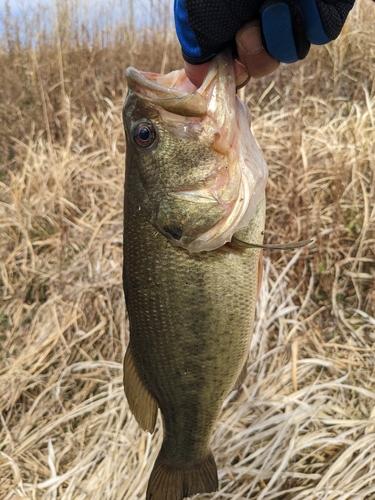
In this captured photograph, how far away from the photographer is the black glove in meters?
1.19

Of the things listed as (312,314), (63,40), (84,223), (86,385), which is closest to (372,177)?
(312,314)

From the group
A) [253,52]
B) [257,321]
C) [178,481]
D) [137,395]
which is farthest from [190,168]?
[257,321]

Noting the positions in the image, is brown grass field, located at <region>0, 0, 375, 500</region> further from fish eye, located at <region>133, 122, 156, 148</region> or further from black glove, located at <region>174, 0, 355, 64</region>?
black glove, located at <region>174, 0, 355, 64</region>

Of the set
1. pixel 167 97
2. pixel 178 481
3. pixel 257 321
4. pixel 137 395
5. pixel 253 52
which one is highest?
pixel 253 52

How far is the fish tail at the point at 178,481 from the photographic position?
1.66 m

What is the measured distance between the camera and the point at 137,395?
1.60 m

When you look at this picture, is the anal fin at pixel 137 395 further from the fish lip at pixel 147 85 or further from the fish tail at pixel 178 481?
the fish lip at pixel 147 85

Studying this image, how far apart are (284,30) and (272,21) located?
0.13 ft

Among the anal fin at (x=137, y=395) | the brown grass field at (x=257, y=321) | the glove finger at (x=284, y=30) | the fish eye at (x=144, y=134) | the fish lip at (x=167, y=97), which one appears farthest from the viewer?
the brown grass field at (x=257, y=321)

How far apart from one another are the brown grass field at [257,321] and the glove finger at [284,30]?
175 centimetres

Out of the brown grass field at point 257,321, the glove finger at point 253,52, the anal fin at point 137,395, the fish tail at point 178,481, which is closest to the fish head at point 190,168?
the glove finger at point 253,52

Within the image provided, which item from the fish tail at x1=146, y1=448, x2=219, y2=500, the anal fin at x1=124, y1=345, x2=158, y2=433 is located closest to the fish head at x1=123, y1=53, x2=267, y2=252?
the anal fin at x1=124, y1=345, x2=158, y2=433

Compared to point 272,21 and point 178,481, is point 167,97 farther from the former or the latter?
point 178,481

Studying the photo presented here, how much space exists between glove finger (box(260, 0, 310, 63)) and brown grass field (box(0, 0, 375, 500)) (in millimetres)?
1752
